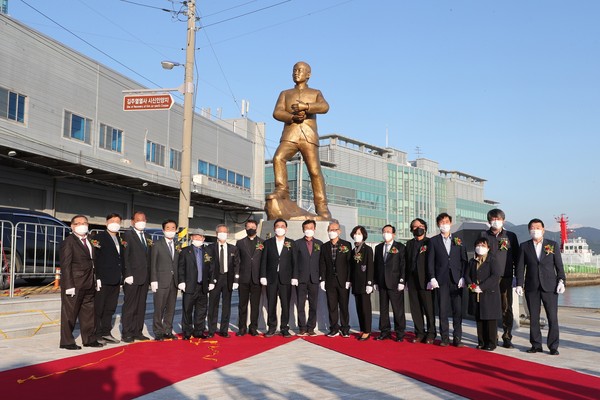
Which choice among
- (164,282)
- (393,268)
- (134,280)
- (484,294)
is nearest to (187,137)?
(164,282)

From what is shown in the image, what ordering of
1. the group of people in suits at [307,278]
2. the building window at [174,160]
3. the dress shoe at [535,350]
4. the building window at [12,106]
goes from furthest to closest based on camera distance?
the building window at [174,160] < the building window at [12,106] < the group of people in suits at [307,278] < the dress shoe at [535,350]

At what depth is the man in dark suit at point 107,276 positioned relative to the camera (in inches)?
287

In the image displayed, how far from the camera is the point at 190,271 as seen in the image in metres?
7.77

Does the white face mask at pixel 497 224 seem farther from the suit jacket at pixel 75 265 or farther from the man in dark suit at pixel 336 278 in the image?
the suit jacket at pixel 75 265

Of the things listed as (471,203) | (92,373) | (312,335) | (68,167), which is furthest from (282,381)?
(471,203)

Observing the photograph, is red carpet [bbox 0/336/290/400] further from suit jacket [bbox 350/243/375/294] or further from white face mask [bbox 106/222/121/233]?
white face mask [bbox 106/222/121/233]

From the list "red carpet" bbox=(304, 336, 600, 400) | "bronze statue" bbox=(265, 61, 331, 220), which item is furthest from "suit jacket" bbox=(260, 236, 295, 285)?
"bronze statue" bbox=(265, 61, 331, 220)

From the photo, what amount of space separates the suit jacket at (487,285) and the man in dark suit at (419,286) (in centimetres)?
57

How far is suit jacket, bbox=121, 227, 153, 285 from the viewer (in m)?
7.54

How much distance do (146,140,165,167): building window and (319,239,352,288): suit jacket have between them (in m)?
19.9

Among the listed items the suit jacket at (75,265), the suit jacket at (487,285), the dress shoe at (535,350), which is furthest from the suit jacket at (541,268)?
the suit jacket at (75,265)

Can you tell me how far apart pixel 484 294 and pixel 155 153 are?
22.3 metres

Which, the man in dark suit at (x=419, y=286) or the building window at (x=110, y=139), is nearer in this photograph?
the man in dark suit at (x=419, y=286)

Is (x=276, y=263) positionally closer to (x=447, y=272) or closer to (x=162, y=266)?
(x=162, y=266)
